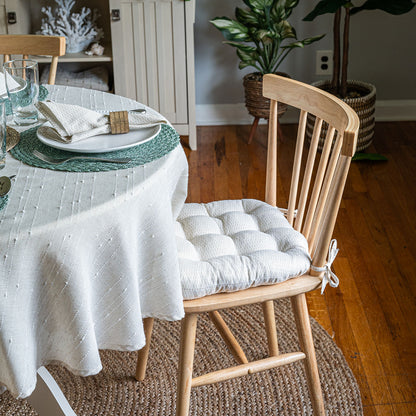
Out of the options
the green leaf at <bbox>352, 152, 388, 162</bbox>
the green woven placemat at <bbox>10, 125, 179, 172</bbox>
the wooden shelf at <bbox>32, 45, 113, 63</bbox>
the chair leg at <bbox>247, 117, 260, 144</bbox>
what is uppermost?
the green woven placemat at <bbox>10, 125, 179, 172</bbox>

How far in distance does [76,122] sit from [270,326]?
755 mm

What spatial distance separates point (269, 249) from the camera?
130cm

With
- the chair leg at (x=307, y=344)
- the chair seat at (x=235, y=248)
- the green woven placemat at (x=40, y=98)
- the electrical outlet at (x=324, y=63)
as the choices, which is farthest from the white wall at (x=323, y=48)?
the chair leg at (x=307, y=344)

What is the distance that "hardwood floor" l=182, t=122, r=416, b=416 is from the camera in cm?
163

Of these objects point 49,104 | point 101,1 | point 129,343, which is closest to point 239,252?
point 129,343

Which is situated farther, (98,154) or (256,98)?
(256,98)

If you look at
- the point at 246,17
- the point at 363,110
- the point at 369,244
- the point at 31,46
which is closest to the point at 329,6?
the point at 246,17

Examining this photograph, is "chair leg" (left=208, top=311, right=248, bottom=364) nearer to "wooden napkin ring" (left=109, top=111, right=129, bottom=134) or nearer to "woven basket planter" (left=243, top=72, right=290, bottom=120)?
"wooden napkin ring" (left=109, top=111, right=129, bottom=134)

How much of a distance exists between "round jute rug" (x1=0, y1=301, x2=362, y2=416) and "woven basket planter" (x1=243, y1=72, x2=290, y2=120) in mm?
1359

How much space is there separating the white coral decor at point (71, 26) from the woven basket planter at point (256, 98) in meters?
0.73

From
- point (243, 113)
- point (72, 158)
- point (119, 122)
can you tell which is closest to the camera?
point (72, 158)

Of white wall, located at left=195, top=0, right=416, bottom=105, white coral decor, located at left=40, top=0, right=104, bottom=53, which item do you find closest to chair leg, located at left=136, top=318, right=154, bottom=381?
white coral decor, located at left=40, top=0, right=104, bottom=53

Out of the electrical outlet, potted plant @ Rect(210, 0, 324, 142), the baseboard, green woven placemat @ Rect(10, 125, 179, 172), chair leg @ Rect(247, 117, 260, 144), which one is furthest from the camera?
the baseboard

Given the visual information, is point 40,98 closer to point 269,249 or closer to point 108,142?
point 108,142
